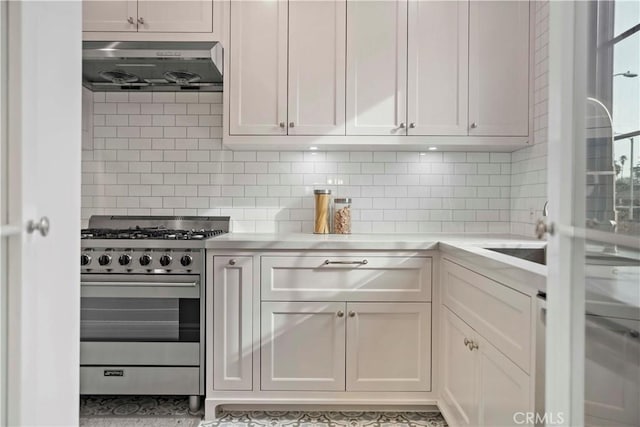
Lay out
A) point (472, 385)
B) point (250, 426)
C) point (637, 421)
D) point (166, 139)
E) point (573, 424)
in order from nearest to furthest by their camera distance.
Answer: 1. point (637, 421)
2. point (573, 424)
3. point (472, 385)
4. point (250, 426)
5. point (166, 139)

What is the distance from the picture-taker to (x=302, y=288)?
7.27 ft

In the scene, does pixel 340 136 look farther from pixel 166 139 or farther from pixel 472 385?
pixel 472 385

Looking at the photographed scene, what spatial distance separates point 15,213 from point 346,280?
1.63m

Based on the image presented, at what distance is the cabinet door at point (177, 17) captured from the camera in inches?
95.5

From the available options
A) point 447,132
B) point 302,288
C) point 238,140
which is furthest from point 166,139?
point 447,132

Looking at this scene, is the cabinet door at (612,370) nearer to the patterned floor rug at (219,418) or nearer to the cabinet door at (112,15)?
the patterned floor rug at (219,418)

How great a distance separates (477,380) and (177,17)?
7.46ft

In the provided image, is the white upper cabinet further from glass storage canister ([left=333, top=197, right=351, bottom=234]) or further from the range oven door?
the range oven door

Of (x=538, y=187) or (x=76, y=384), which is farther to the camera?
(x=538, y=187)

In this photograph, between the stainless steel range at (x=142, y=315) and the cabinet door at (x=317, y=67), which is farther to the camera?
the cabinet door at (x=317, y=67)

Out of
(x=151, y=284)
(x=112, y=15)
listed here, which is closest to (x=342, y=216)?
(x=151, y=284)

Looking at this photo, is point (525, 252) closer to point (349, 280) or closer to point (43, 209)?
point (349, 280)

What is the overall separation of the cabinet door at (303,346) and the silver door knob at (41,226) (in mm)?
1482

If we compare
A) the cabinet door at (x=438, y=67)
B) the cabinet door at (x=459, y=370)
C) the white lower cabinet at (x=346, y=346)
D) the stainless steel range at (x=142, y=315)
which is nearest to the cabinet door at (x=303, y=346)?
the white lower cabinet at (x=346, y=346)
